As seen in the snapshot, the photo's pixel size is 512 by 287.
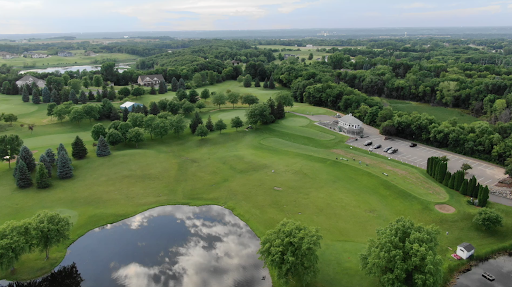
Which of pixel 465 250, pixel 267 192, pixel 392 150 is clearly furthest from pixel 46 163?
pixel 392 150

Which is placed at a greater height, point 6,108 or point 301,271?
point 6,108

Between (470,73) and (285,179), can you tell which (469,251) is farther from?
(470,73)

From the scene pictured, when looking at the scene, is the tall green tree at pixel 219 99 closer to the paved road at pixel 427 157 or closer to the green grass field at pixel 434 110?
the paved road at pixel 427 157

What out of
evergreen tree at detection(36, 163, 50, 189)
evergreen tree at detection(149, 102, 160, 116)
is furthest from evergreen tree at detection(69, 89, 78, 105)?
evergreen tree at detection(36, 163, 50, 189)

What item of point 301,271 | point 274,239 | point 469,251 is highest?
point 274,239

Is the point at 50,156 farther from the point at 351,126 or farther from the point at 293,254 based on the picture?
the point at 351,126

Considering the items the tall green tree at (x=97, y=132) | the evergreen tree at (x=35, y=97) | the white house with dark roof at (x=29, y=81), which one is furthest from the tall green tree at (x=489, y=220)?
the white house with dark roof at (x=29, y=81)

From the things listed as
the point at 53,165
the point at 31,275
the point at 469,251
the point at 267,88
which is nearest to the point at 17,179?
the point at 53,165
